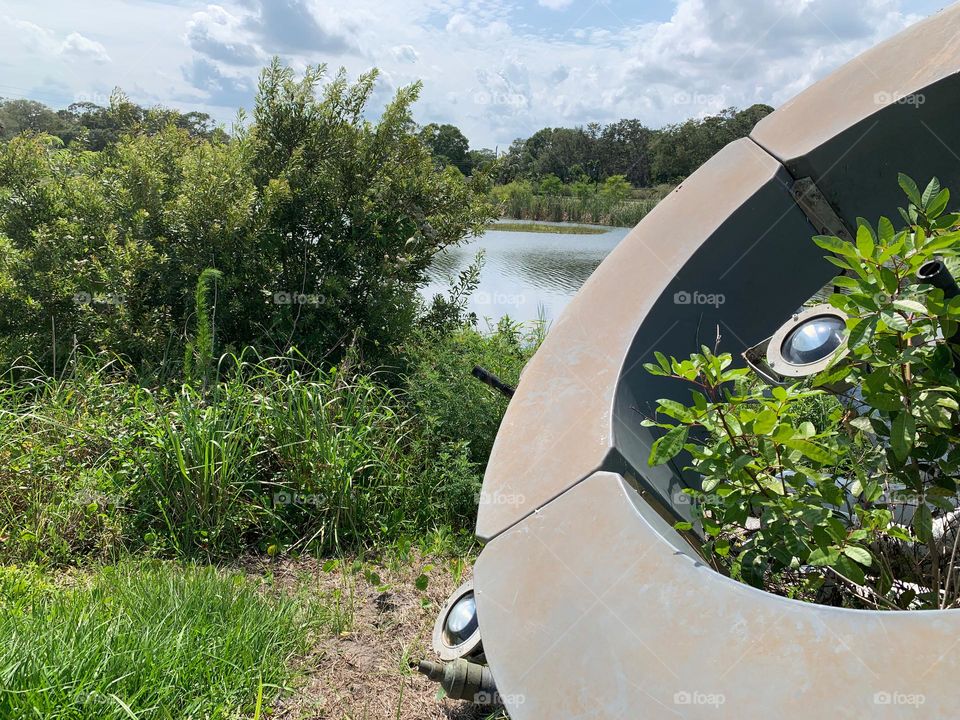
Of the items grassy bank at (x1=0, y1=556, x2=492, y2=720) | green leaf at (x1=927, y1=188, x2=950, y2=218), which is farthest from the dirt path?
green leaf at (x1=927, y1=188, x2=950, y2=218)

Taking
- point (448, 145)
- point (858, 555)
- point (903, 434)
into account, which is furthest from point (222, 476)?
point (448, 145)

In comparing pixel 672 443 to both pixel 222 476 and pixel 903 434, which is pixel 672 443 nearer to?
pixel 903 434

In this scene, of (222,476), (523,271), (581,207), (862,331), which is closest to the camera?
(862,331)

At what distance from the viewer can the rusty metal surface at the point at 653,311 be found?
90.7 inches

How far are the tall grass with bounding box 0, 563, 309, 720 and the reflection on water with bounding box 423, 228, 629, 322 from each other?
11.0 feet

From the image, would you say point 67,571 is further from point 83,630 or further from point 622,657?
point 622,657

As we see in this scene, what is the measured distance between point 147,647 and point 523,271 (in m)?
5.65

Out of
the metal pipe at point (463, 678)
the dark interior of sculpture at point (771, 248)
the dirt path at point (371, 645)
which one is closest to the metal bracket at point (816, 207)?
the dark interior of sculpture at point (771, 248)

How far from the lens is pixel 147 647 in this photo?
2.58 m

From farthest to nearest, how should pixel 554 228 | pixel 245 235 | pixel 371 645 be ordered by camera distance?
pixel 554 228 < pixel 245 235 < pixel 371 645

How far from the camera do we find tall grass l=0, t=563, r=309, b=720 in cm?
232

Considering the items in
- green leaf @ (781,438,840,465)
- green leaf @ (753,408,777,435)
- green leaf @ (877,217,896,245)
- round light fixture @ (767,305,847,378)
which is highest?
green leaf @ (877,217,896,245)

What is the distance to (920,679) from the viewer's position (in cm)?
131

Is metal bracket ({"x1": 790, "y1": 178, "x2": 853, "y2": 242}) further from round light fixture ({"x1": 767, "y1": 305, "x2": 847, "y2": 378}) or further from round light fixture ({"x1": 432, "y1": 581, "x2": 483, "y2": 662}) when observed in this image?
round light fixture ({"x1": 432, "y1": 581, "x2": 483, "y2": 662})
